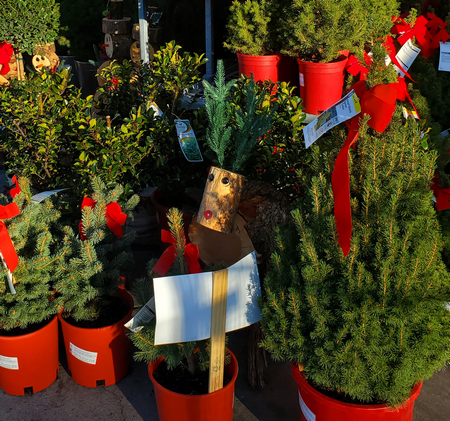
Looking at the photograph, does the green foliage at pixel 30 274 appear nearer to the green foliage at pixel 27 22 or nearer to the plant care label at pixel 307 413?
the plant care label at pixel 307 413

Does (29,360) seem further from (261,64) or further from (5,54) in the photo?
(5,54)

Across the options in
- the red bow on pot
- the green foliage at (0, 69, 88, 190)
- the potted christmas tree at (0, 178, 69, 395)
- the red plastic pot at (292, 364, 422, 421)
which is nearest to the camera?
the red bow on pot

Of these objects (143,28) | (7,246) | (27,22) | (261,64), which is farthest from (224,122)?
(27,22)

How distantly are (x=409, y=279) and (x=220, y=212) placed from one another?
0.87 metres

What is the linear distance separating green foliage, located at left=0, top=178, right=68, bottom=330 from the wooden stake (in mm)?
821

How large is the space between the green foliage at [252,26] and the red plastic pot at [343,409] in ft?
10.7

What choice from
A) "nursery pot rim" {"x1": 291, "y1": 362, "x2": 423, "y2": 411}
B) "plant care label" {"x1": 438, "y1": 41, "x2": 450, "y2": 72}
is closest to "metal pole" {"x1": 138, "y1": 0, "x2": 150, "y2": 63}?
"plant care label" {"x1": 438, "y1": 41, "x2": 450, "y2": 72}

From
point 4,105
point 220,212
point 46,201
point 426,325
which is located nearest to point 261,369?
point 220,212

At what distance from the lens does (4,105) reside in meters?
2.71

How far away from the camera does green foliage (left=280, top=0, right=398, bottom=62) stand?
3.80m

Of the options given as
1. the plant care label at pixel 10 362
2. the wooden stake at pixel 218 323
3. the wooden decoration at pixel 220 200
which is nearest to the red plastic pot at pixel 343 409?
the wooden stake at pixel 218 323

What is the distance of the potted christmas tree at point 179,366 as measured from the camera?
1.89 m

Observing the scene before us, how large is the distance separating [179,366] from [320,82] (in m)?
2.97

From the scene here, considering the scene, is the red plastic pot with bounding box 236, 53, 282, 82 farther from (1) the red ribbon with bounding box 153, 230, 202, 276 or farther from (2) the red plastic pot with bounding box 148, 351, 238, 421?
(2) the red plastic pot with bounding box 148, 351, 238, 421
